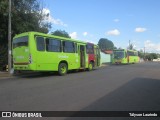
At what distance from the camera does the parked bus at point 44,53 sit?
16469 mm

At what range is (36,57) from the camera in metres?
16.6

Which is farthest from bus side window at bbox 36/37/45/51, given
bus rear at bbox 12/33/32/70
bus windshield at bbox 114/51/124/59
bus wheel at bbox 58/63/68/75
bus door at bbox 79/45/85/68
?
bus windshield at bbox 114/51/124/59

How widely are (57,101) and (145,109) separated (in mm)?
3098

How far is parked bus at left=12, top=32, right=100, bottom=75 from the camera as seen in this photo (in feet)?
54.0

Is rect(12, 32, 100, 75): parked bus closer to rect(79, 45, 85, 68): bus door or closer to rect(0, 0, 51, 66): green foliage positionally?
rect(79, 45, 85, 68): bus door

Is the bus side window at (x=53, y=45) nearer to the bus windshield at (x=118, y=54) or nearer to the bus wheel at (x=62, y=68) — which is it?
the bus wheel at (x=62, y=68)

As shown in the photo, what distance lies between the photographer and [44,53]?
1733 cm

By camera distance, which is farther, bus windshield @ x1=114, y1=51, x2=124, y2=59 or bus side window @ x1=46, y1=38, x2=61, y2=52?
bus windshield @ x1=114, y1=51, x2=124, y2=59

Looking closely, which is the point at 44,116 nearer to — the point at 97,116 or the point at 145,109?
the point at 97,116

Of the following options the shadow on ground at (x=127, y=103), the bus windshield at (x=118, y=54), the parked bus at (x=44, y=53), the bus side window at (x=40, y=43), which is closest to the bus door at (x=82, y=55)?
the parked bus at (x=44, y=53)

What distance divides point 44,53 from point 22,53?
5.09 feet

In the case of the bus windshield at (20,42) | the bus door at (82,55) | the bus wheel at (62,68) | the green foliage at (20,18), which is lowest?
the bus wheel at (62,68)

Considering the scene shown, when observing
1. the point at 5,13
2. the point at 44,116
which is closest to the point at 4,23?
the point at 5,13

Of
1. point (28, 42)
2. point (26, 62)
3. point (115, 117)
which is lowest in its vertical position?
point (115, 117)
